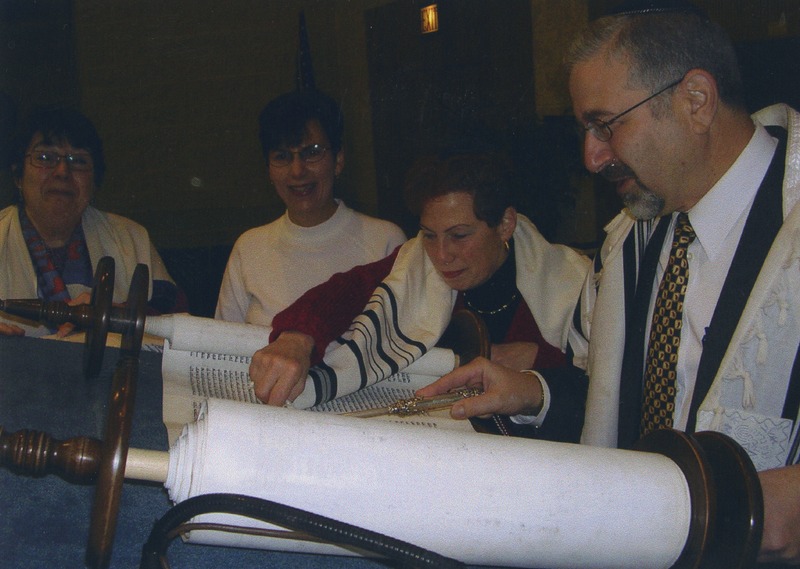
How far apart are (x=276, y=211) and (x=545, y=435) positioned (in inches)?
175

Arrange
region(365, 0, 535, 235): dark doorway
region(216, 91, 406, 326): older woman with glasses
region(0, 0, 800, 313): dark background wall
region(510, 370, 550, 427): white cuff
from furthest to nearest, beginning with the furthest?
region(0, 0, 800, 313): dark background wall → region(365, 0, 535, 235): dark doorway → region(216, 91, 406, 326): older woman with glasses → region(510, 370, 550, 427): white cuff

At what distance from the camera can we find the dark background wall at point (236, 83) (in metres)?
4.79

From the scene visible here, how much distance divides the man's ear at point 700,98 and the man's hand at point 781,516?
74 cm

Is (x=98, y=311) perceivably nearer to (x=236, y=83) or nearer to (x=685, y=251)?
(x=685, y=251)

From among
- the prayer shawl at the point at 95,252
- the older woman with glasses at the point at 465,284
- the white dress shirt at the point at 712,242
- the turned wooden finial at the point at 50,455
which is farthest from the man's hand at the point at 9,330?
the white dress shirt at the point at 712,242

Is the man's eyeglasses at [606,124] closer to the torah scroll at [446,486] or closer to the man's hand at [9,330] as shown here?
the torah scroll at [446,486]

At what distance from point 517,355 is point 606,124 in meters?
0.70

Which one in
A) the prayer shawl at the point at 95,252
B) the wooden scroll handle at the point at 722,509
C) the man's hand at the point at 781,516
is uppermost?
the prayer shawl at the point at 95,252

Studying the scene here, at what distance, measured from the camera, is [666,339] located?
129cm

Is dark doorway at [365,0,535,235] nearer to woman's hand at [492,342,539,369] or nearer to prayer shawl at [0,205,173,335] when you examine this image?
prayer shawl at [0,205,173,335]

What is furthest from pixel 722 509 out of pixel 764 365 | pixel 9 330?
pixel 9 330

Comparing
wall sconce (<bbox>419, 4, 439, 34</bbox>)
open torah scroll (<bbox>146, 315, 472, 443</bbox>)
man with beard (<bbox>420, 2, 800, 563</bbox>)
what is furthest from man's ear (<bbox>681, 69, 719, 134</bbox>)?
wall sconce (<bbox>419, 4, 439, 34</bbox>)

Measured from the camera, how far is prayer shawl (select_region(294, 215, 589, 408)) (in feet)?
4.53

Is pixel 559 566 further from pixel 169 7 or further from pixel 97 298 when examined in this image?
pixel 169 7
